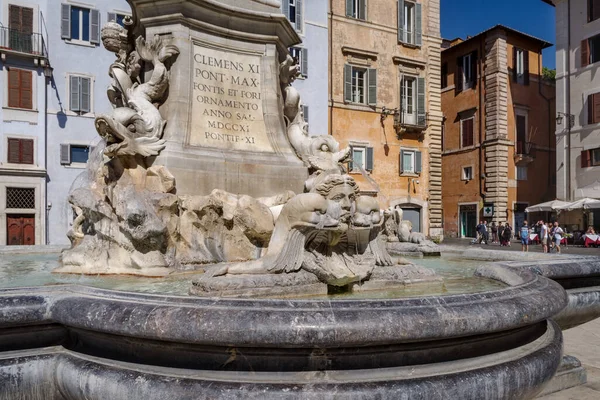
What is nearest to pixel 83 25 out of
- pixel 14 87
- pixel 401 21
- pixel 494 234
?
pixel 14 87

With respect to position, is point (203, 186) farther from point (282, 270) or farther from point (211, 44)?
point (282, 270)

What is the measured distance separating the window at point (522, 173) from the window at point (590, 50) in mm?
7393

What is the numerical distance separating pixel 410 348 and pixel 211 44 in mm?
4342

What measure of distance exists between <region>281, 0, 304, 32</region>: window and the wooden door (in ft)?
48.1

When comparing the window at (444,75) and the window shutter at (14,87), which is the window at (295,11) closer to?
the window shutter at (14,87)

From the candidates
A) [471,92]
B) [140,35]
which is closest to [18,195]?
[140,35]

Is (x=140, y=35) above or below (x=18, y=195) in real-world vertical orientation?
above

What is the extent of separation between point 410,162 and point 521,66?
10264 millimetres

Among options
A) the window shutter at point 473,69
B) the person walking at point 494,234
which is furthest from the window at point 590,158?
the window shutter at point 473,69

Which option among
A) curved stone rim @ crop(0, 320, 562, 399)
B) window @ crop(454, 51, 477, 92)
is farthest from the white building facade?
curved stone rim @ crop(0, 320, 562, 399)

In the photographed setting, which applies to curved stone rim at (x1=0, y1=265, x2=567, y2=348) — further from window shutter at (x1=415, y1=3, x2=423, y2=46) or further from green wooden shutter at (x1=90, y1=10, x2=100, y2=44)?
window shutter at (x1=415, y1=3, x2=423, y2=46)

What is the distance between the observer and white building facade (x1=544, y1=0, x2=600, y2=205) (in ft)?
84.7

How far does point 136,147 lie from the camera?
5180mm

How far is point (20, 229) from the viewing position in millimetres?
21391
